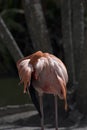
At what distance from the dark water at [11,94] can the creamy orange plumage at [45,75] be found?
17.4ft

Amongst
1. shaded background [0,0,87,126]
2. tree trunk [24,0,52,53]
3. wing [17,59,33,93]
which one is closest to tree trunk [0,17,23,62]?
shaded background [0,0,87,126]

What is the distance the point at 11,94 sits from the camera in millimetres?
13727

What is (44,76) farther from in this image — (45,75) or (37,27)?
(37,27)

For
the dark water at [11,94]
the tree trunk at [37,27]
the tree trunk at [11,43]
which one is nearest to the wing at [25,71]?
the tree trunk at [37,27]

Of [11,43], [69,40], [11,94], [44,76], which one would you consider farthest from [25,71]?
[11,94]

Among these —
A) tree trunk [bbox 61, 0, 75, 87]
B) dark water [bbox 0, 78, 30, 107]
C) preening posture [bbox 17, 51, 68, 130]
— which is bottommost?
dark water [bbox 0, 78, 30, 107]

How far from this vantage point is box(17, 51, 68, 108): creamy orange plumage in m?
6.43

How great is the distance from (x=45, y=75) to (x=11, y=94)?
7.27m

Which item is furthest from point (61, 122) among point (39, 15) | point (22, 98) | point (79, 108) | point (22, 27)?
point (22, 27)

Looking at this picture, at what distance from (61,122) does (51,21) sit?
429 inches

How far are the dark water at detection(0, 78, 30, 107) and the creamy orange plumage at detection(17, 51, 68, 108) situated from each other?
17.4ft

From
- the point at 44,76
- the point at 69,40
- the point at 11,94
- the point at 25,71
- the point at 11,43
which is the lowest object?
the point at 11,94

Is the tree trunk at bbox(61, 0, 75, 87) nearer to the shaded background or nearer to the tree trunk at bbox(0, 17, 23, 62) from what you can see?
the shaded background

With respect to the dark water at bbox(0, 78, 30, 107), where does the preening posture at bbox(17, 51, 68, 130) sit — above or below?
above
